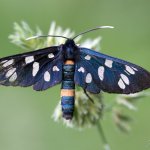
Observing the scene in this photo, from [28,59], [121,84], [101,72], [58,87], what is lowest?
[121,84]

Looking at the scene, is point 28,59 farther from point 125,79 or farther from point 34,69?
point 125,79

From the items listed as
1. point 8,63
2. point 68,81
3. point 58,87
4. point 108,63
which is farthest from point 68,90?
point 58,87

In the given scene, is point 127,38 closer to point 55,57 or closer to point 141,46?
point 141,46

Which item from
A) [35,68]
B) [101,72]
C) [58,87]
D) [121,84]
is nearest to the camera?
[121,84]

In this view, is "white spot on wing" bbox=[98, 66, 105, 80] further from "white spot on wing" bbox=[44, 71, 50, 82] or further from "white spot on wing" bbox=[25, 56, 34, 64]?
"white spot on wing" bbox=[25, 56, 34, 64]

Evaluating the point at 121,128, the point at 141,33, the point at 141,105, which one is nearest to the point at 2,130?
the point at 141,105

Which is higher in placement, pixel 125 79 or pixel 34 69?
pixel 34 69
